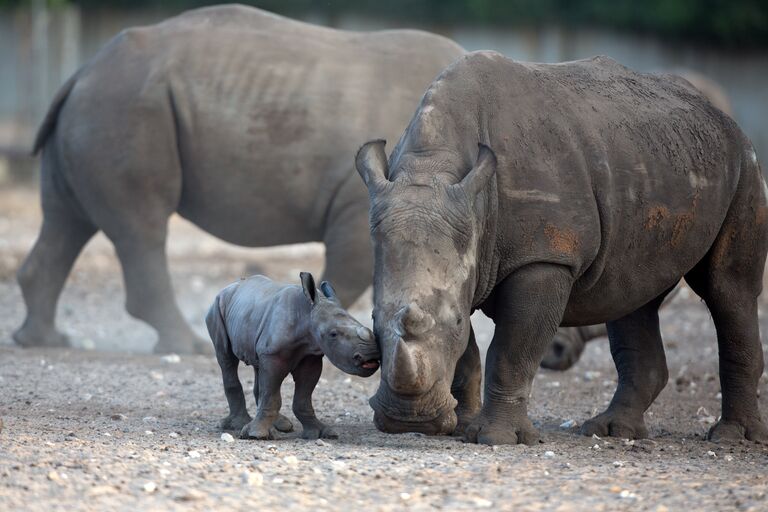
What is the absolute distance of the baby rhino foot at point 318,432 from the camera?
613cm

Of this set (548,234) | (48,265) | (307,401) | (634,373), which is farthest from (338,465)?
(48,265)

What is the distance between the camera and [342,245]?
918 cm

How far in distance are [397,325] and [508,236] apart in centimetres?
90

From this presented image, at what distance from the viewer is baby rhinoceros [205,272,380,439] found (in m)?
5.69

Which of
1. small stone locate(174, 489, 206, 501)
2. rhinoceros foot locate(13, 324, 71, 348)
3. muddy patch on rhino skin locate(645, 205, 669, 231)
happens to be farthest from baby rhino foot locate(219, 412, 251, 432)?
rhinoceros foot locate(13, 324, 71, 348)

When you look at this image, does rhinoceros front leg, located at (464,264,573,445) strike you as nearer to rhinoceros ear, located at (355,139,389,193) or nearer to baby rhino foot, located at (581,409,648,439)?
rhinoceros ear, located at (355,139,389,193)

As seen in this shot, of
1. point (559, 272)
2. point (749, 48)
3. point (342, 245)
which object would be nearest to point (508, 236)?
point (559, 272)

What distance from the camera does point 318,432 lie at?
20.2 ft

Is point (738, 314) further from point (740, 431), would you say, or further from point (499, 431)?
point (499, 431)

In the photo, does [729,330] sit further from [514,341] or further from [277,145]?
[277,145]

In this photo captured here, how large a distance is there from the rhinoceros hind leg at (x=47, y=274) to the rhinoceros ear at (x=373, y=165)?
180 inches

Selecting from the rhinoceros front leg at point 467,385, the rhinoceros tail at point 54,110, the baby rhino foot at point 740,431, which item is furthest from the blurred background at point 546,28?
the rhinoceros front leg at point 467,385

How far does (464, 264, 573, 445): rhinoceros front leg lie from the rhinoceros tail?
16.0 feet

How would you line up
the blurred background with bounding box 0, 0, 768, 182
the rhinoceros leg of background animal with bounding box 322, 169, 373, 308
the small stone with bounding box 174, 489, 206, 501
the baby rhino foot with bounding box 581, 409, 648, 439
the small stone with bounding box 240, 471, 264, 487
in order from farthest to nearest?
1. the blurred background with bounding box 0, 0, 768, 182
2. the rhinoceros leg of background animal with bounding box 322, 169, 373, 308
3. the baby rhino foot with bounding box 581, 409, 648, 439
4. the small stone with bounding box 240, 471, 264, 487
5. the small stone with bounding box 174, 489, 206, 501
